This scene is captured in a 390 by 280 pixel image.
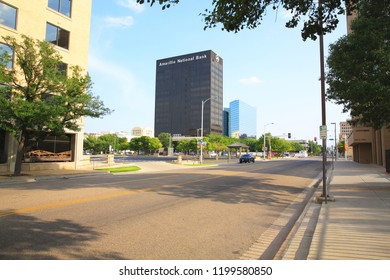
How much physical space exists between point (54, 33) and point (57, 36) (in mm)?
363

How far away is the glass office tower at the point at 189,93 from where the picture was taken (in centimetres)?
15612

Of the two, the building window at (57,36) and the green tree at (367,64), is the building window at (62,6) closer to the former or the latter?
the building window at (57,36)

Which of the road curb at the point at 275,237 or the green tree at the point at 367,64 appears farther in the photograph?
the green tree at the point at 367,64

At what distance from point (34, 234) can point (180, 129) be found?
160 meters

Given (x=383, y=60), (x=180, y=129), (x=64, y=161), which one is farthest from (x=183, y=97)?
(x=383, y=60)

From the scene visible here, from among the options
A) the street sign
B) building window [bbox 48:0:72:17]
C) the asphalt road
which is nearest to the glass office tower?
building window [bbox 48:0:72:17]

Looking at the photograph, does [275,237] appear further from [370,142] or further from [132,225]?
[370,142]

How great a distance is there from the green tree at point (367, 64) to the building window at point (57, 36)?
23.9 metres

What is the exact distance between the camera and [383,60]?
38.7 ft

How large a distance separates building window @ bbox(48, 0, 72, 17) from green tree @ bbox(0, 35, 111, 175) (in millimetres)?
8972

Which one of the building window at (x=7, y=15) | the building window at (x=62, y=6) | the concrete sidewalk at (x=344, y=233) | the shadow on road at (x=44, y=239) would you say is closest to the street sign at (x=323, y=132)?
the concrete sidewalk at (x=344, y=233)

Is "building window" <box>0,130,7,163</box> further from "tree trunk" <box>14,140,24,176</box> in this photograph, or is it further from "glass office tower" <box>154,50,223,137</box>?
"glass office tower" <box>154,50,223,137</box>

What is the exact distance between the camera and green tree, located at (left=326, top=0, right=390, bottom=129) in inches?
468
